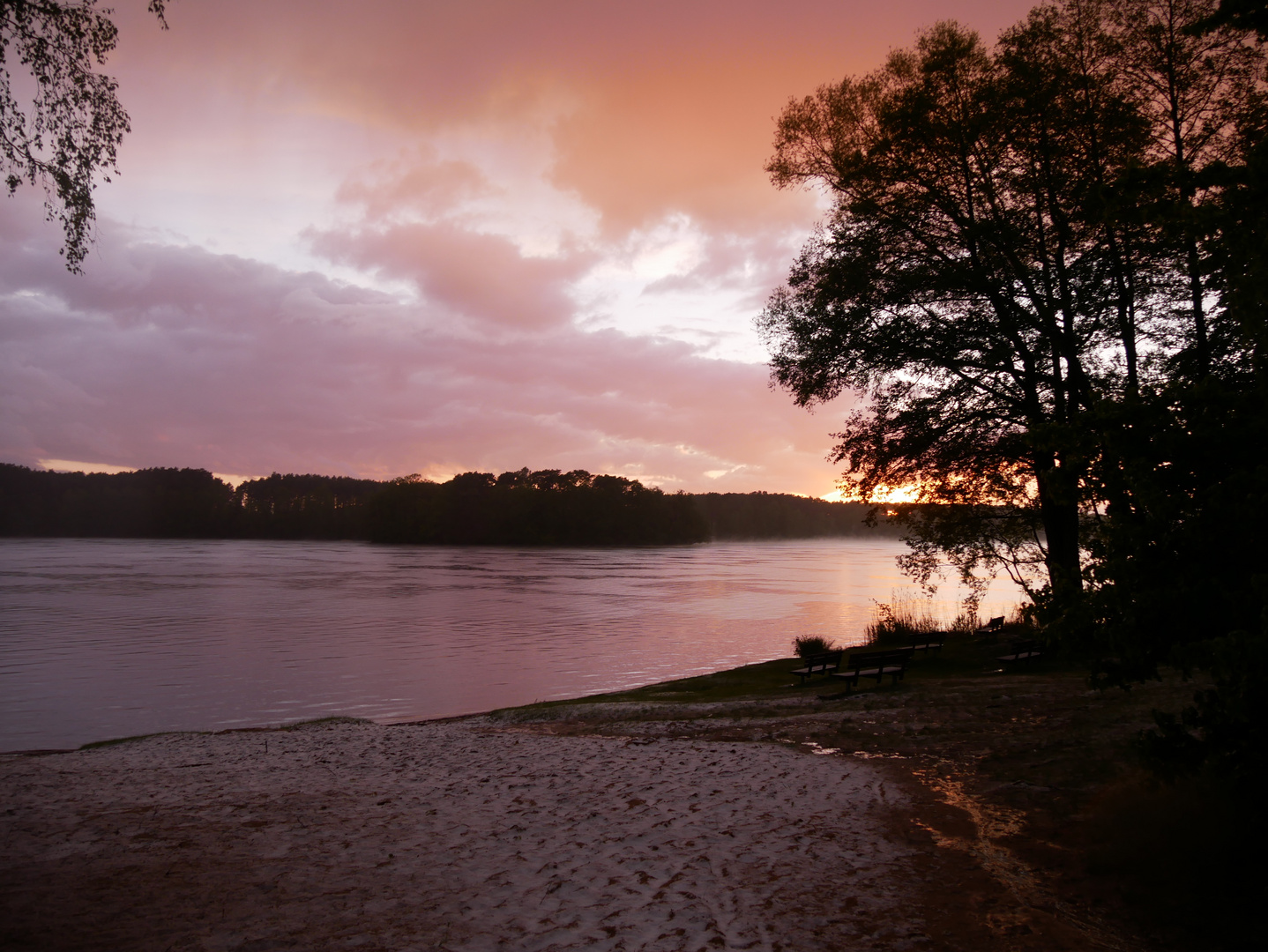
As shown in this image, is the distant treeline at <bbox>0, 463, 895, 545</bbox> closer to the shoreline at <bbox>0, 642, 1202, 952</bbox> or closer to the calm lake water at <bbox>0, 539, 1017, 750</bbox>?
the calm lake water at <bbox>0, 539, 1017, 750</bbox>

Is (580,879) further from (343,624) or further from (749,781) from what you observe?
(343,624)

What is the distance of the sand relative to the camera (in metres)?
4.79

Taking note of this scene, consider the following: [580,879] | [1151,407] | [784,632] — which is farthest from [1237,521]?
[784,632]

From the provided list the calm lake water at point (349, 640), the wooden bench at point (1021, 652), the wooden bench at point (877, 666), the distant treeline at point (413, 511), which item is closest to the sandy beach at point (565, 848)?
the wooden bench at point (877, 666)

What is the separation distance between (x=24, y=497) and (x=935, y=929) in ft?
672

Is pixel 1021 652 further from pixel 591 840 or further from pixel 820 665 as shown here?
pixel 591 840

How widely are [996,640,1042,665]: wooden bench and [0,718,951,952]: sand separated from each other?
334 inches

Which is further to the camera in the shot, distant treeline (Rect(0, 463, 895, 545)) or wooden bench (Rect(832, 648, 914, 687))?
distant treeline (Rect(0, 463, 895, 545))

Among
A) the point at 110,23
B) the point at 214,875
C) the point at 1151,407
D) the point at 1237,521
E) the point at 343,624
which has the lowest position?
the point at 343,624

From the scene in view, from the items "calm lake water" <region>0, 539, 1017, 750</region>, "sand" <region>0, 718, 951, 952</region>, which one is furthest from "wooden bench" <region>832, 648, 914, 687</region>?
"calm lake water" <region>0, 539, 1017, 750</region>

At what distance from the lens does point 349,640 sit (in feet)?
94.2

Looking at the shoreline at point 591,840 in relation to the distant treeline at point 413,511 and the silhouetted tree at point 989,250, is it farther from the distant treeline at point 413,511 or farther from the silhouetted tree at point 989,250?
the distant treeline at point 413,511

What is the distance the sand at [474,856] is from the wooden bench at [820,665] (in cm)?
741

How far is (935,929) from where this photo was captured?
15.6 ft
